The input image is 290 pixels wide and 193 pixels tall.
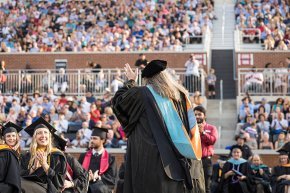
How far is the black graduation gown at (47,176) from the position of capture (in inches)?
531

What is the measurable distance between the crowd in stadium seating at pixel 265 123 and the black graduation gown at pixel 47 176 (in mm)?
10137

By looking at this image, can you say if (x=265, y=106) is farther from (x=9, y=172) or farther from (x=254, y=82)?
(x=9, y=172)

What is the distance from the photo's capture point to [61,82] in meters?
30.5

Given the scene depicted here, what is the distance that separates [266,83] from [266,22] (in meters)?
5.74

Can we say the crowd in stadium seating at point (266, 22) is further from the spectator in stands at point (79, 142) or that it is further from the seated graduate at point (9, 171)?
the seated graduate at point (9, 171)

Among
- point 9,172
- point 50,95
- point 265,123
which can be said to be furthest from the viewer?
point 50,95

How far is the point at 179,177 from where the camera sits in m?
9.95

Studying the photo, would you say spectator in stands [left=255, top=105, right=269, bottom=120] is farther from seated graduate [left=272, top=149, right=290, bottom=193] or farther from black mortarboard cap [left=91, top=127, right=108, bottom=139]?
black mortarboard cap [left=91, top=127, right=108, bottom=139]

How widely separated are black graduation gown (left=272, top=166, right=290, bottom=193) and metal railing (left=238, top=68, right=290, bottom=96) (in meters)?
9.95

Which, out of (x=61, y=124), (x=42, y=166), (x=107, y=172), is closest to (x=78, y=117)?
(x=61, y=124)

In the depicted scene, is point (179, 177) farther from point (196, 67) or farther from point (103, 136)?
point (196, 67)

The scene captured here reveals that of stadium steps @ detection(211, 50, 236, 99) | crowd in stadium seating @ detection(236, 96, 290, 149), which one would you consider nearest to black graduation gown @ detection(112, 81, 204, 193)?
crowd in stadium seating @ detection(236, 96, 290, 149)

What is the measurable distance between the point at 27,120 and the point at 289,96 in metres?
8.64

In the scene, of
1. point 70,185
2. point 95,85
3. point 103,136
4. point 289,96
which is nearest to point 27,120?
point 95,85
